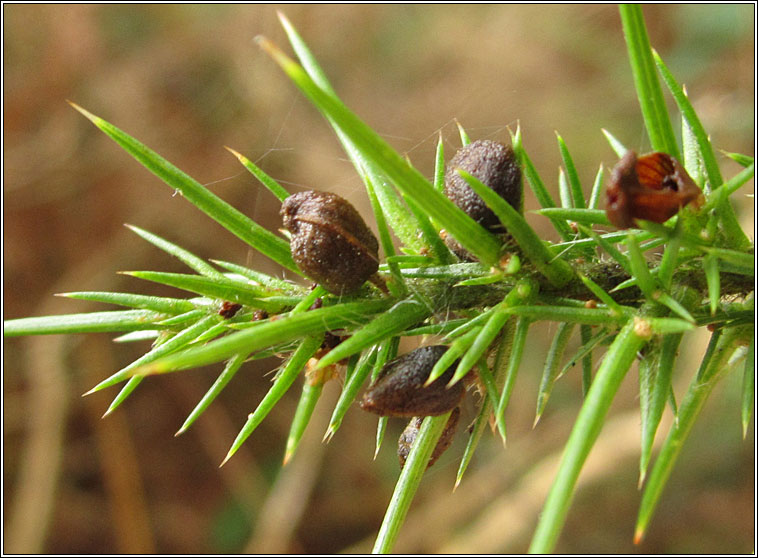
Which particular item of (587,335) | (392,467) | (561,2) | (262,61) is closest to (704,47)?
(561,2)

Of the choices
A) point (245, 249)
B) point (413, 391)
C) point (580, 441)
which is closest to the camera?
point (580, 441)

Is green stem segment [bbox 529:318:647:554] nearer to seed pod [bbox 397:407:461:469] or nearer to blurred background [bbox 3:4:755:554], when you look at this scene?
seed pod [bbox 397:407:461:469]

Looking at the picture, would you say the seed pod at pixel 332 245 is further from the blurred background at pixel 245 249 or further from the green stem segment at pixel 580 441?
the blurred background at pixel 245 249

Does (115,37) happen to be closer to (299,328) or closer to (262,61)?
(262,61)

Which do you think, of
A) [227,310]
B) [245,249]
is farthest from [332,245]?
[245,249]

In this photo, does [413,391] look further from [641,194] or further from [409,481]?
[641,194]

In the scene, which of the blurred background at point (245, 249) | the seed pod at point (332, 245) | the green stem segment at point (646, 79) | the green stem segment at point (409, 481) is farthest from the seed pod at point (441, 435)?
the blurred background at point (245, 249)

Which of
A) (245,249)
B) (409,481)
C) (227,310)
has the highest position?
(227,310)
